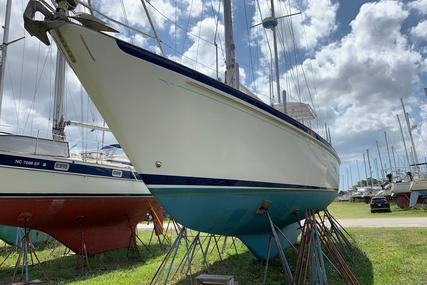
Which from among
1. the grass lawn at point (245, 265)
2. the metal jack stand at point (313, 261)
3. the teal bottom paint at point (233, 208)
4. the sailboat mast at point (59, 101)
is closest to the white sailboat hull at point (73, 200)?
the grass lawn at point (245, 265)

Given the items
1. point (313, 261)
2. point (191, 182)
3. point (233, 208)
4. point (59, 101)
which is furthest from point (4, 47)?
point (313, 261)

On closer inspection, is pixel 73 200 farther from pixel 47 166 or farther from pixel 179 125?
pixel 179 125

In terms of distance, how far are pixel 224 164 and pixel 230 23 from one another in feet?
9.91

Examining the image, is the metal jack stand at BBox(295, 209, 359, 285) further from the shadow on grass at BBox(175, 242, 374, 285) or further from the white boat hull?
the white boat hull

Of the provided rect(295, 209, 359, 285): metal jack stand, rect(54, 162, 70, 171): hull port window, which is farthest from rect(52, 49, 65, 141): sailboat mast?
rect(295, 209, 359, 285): metal jack stand

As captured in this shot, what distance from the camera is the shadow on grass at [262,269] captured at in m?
6.01

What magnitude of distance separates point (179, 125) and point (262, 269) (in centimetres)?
388

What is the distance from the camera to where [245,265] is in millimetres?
7246

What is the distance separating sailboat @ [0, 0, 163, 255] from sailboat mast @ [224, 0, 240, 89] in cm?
450

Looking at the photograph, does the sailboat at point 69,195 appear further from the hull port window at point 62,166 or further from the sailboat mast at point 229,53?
the sailboat mast at point 229,53

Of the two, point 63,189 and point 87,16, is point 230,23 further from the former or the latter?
point 63,189

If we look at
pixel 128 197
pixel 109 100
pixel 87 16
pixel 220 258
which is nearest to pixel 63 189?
pixel 128 197

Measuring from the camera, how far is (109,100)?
4184 mm

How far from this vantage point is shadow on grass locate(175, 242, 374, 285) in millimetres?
6012
